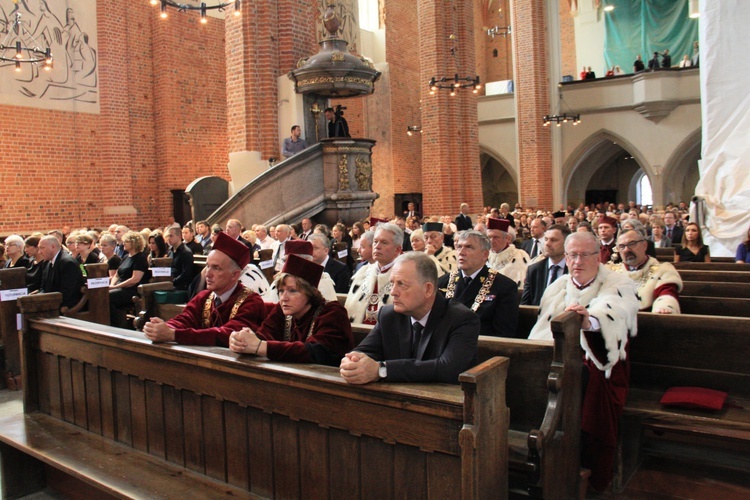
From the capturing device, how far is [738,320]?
383 cm

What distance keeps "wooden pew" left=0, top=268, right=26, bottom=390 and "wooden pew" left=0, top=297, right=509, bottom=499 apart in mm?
2593

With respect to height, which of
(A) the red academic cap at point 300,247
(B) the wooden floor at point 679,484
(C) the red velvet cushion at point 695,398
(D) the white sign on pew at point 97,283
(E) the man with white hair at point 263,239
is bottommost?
(B) the wooden floor at point 679,484

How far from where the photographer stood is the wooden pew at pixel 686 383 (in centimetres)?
369

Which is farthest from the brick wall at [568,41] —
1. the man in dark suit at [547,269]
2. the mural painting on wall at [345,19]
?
the man in dark suit at [547,269]

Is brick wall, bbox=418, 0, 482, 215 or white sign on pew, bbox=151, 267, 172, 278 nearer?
white sign on pew, bbox=151, 267, 172, 278

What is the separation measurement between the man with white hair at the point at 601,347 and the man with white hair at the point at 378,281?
151 centimetres

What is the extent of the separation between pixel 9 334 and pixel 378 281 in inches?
167

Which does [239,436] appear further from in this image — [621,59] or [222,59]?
[621,59]

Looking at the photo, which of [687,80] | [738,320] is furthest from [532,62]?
[738,320]

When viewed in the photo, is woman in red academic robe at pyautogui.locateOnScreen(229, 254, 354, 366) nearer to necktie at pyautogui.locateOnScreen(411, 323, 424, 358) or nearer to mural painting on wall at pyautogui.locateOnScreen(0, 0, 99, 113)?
necktie at pyautogui.locateOnScreen(411, 323, 424, 358)

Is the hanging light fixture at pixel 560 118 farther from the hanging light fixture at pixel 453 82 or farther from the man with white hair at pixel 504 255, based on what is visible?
the man with white hair at pixel 504 255

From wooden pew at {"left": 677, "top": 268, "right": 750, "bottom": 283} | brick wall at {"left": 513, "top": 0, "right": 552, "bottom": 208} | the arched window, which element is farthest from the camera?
the arched window

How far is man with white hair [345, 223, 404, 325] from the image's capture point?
16.5ft

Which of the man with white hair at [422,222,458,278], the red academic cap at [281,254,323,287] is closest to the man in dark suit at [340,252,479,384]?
the red academic cap at [281,254,323,287]
